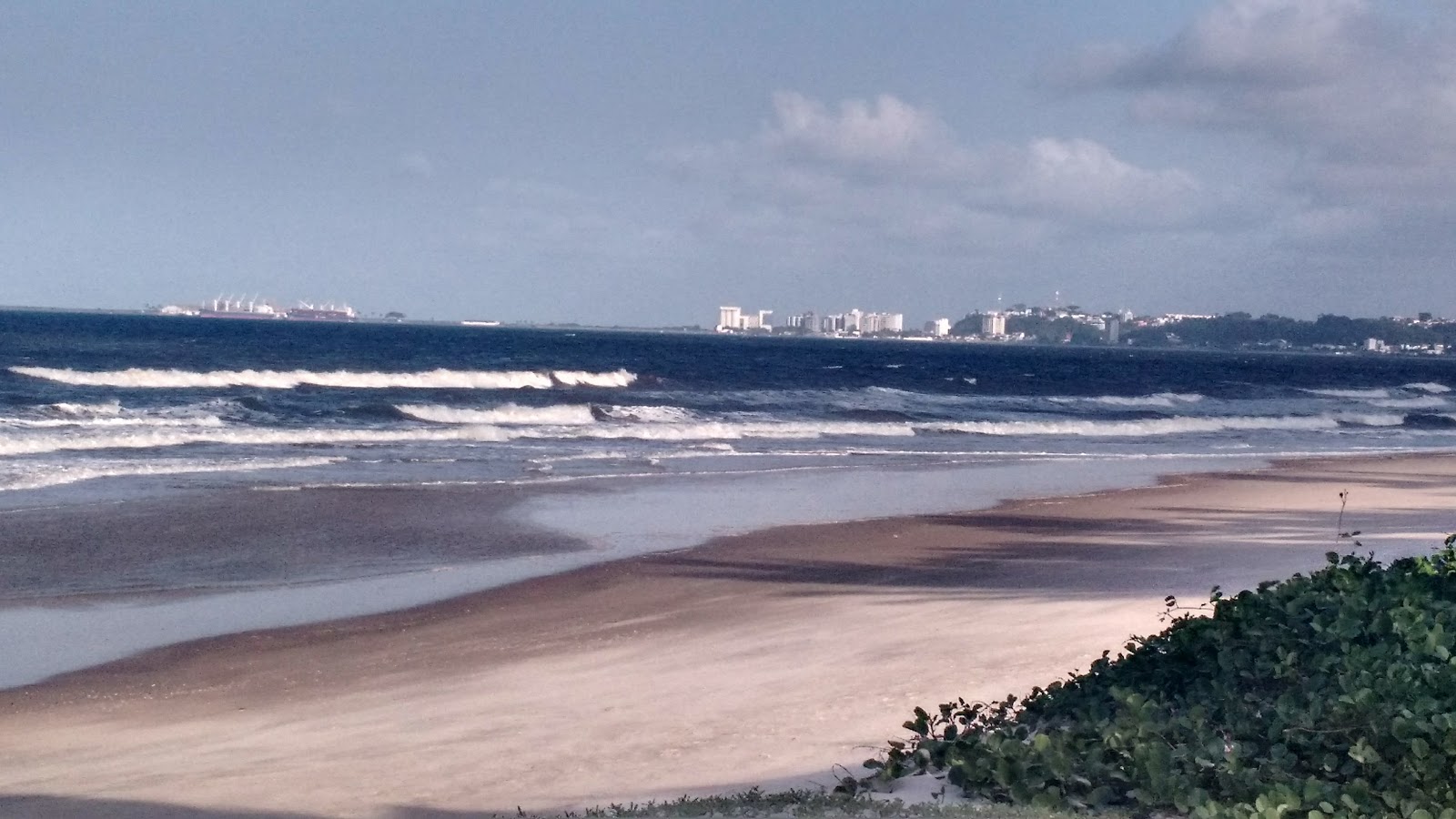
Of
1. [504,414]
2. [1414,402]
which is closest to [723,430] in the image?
[504,414]

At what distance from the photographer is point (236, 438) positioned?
25625 millimetres

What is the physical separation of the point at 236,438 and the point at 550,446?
6.01 metres

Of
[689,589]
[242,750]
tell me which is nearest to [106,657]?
[242,750]

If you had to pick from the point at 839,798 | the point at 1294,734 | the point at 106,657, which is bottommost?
the point at 106,657

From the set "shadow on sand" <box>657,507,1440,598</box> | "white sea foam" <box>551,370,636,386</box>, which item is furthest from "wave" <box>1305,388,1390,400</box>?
"shadow on sand" <box>657,507,1440,598</box>

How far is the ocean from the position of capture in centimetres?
1287

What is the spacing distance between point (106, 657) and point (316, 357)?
5721 centimetres

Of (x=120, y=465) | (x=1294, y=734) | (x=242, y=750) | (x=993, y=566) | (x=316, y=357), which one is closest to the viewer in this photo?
(x=1294, y=734)

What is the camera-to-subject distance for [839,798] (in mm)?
5152

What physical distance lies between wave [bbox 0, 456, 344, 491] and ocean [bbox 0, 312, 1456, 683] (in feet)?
0.31

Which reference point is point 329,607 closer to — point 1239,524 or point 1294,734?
point 1294,734

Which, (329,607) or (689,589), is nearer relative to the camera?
(329,607)

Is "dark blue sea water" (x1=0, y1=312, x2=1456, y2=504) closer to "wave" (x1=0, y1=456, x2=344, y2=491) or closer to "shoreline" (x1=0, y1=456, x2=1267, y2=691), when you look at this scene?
"wave" (x1=0, y1=456, x2=344, y2=491)

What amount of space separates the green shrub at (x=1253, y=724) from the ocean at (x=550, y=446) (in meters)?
6.54
